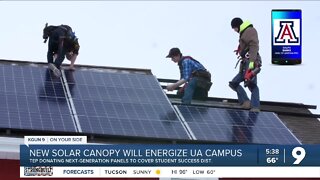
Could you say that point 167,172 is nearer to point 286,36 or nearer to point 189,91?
point 189,91

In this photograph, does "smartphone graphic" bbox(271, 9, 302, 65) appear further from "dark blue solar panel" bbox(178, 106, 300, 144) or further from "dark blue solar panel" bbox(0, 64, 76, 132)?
"dark blue solar panel" bbox(0, 64, 76, 132)

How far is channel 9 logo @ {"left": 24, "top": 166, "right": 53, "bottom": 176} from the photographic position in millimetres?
24828

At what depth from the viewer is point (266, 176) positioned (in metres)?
A: 26.4

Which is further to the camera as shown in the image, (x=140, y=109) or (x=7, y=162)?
(x=140, y=109)

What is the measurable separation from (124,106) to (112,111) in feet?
1.62

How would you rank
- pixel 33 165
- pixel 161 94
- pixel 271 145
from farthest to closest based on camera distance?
pixel 161 94, pixel 271 145, pixel 33 165

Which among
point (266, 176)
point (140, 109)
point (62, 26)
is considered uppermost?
point (62, 26)

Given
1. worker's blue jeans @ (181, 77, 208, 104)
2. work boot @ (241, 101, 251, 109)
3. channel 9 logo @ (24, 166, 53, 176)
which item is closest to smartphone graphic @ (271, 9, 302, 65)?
work boot @ (241, 101, 251, 109)

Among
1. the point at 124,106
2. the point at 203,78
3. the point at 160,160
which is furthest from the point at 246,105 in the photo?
the point at 160,160

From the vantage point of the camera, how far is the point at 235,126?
2781cm

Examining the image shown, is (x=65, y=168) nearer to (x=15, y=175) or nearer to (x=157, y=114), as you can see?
(x=15, y=175)

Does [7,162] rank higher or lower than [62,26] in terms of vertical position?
lower

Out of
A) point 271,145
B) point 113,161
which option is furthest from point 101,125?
point 271,145

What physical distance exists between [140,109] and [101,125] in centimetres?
162
